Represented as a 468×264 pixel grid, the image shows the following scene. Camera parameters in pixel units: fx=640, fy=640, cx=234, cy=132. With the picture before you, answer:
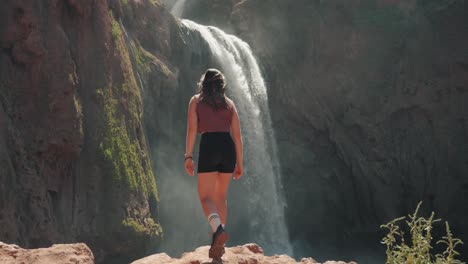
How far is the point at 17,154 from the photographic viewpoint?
1134cm

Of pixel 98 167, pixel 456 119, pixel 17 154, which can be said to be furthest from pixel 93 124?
pixel 456 119

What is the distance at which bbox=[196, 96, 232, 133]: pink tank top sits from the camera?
600 cm

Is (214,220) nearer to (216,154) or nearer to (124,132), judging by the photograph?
(216,154)

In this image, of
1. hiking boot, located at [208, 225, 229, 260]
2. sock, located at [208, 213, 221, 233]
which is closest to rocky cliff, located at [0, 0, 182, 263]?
sock, located at [208, 213, 221, 233]

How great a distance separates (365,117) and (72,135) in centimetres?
1662

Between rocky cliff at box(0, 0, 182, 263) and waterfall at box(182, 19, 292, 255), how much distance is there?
7730 mm

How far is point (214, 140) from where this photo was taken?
6000 mm

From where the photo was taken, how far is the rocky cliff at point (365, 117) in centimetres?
2619

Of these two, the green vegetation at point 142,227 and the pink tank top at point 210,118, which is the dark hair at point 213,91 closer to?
the pink tank top at point 210,118

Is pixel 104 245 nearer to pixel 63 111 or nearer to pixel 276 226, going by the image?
pixel 63 111

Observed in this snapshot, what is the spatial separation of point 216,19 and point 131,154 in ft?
55.0

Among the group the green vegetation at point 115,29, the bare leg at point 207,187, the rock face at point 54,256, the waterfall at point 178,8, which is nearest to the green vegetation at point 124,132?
the green vegetation at point 115,29

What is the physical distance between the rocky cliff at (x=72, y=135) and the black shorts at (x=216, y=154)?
5620 mm

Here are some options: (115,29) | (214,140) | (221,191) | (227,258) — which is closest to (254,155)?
(115,29)
